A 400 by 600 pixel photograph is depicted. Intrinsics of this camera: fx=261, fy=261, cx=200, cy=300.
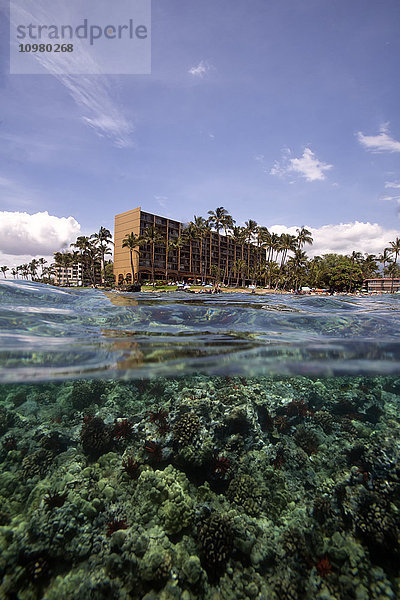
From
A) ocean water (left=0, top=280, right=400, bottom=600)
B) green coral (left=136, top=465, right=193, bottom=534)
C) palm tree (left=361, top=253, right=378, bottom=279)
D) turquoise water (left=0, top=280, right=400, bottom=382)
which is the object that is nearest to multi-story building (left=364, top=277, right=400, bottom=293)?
palm tree (left=361, top=253, right=378, bottom=279)

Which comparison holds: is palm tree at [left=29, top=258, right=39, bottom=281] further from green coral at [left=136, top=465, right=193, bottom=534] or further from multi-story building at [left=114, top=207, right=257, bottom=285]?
green coral at [left=136, top=465, right=193, bottom=534]

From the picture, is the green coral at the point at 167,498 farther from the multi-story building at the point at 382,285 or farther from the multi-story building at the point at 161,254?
the multi-story building at the point at 382,285

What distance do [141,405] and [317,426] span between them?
7.94 meters

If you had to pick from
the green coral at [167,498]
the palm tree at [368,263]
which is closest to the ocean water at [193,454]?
the green coral at [167,498]

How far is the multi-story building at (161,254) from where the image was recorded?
8356 centimetres

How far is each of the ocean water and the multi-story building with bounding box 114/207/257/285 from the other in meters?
67.0

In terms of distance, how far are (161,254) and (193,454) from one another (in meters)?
84.9

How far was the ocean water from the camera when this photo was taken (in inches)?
237

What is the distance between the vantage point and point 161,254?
89625 millimetres

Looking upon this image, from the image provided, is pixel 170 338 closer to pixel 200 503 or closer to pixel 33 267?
pixel 200 503

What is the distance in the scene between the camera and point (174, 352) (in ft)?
32.7

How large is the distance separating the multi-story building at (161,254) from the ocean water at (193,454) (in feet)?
220

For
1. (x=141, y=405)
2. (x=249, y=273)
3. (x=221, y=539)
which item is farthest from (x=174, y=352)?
(x=249, y=273)

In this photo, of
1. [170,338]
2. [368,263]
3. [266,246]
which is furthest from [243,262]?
[170,338]
